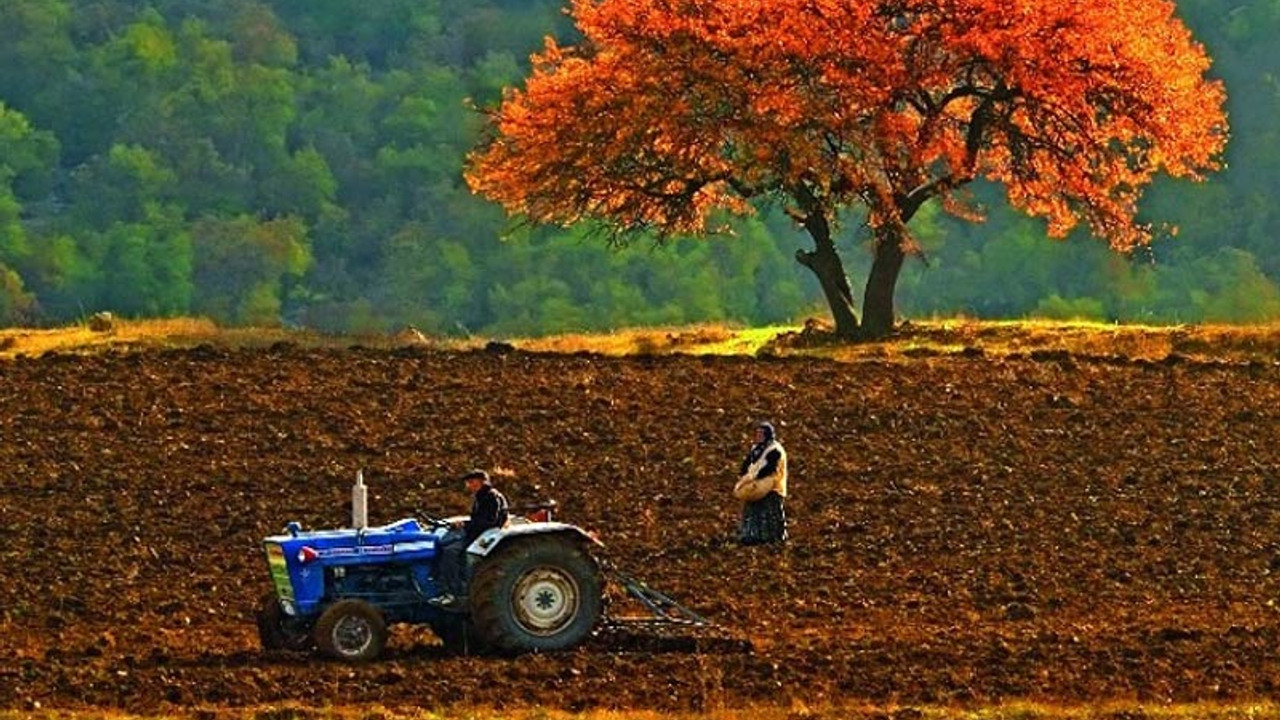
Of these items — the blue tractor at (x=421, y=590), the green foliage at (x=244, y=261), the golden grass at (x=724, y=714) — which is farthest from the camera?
the green foliage at (x=244, y=261)

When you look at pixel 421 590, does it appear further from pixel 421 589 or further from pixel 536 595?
pixel 536 595

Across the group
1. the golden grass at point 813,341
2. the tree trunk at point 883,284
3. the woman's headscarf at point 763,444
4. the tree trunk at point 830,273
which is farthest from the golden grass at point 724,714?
the tree trunk at point 830,273

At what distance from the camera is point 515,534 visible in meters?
24.6

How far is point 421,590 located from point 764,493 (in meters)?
6.43

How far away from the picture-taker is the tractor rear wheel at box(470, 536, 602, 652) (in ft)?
80.4

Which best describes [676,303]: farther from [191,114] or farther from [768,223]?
[191,114]

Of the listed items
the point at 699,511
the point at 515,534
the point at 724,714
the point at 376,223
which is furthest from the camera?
the point at 376,223

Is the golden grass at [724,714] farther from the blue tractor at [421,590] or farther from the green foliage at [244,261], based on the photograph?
the green foliage at [244,261]

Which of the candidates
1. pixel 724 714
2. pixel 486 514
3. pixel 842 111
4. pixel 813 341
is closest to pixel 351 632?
pixel 486 514

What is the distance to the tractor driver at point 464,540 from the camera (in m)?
24.8

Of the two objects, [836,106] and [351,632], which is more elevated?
[836,106]

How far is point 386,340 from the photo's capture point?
156 ft

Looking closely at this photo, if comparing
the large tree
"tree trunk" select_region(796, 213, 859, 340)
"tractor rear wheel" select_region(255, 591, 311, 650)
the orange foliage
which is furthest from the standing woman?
"tree trunk" select_region(796, 213, 859, 340)

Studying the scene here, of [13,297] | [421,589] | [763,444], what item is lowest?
[421,589]
